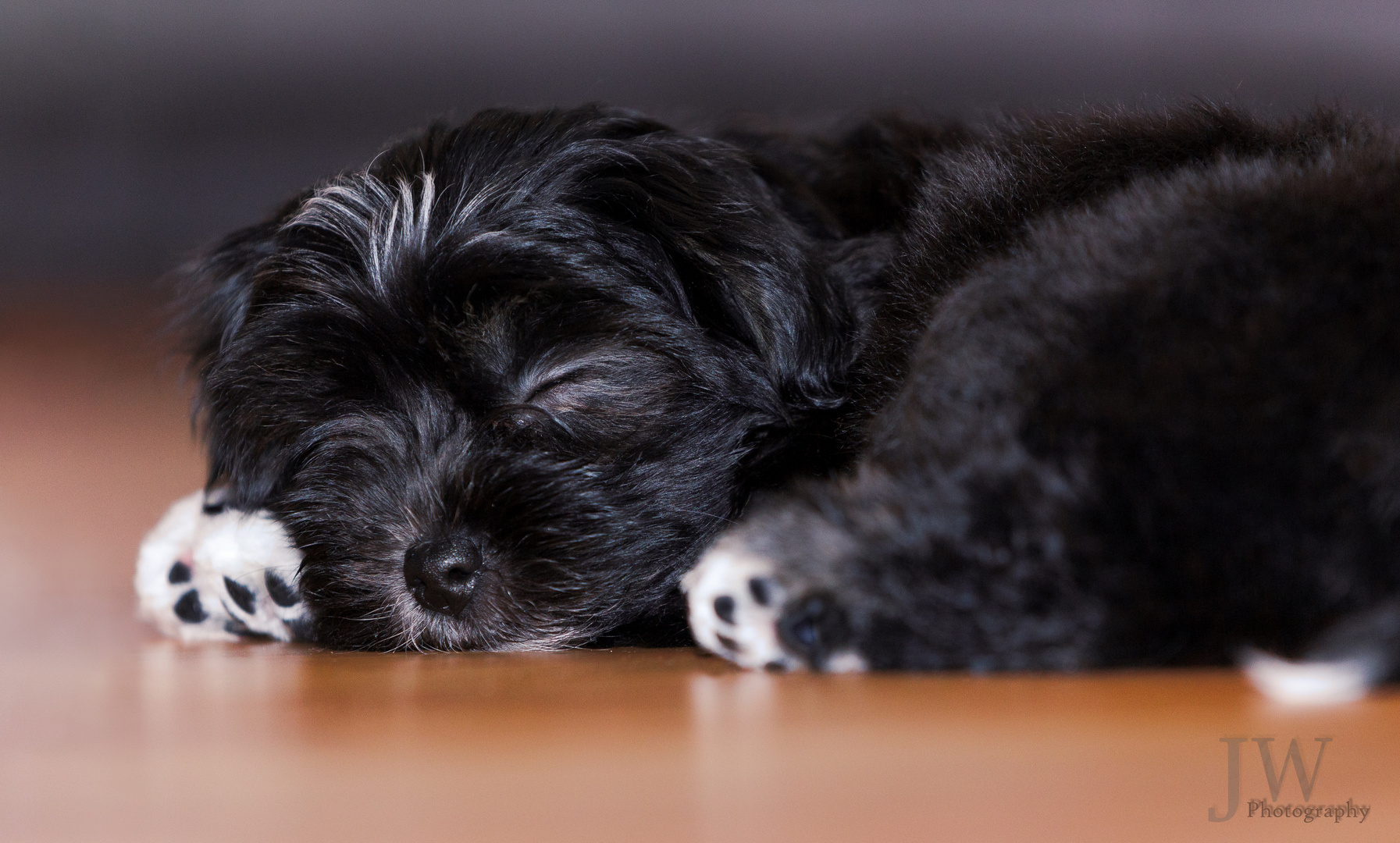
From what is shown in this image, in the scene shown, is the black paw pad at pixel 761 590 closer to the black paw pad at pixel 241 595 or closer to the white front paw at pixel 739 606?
the white front paw at pixel 739 606

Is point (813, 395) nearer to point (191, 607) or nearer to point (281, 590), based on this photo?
point (281, 590)

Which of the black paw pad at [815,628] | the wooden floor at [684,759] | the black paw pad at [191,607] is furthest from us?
the black paw pad at [191,607]

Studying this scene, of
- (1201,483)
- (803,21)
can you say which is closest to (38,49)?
(803,21)

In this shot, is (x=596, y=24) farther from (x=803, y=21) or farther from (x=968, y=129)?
(x=968, y=129)

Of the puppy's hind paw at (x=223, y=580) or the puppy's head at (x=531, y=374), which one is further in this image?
the puppy's hind paw at (x=223, y=580)

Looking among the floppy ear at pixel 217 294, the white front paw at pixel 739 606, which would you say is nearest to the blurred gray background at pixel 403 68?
the floppy ear at pixel 217 294

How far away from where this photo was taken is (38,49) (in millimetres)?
8250

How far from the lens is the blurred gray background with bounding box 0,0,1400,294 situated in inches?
294

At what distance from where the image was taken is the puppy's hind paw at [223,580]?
8.88ft

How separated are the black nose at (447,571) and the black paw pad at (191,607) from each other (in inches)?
27.1

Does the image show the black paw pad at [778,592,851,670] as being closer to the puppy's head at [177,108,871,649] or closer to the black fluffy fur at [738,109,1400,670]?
the black fluffy fur at [738,109,1400,670]

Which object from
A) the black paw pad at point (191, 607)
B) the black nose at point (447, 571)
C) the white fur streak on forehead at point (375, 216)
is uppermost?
the white fur streak on forehead at point (375, 216)

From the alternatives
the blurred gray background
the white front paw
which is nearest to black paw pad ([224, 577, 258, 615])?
the white front paw

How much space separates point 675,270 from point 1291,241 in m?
1.32
